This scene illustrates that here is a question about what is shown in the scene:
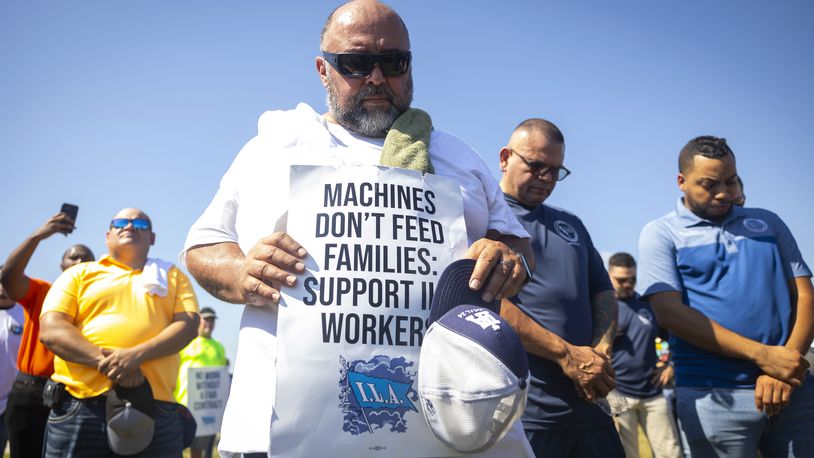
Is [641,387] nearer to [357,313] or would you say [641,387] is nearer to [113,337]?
[113,337]

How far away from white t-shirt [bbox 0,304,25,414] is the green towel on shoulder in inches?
247

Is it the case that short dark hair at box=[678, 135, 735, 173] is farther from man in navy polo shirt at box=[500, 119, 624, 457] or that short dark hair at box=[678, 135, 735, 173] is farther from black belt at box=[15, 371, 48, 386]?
black belt at box=[15, 371, 48, 386]

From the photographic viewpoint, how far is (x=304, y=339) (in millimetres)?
2086

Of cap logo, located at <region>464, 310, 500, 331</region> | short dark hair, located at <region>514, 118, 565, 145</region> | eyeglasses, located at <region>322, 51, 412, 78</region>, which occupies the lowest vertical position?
cap logo, located at <region>464, 310, 500, 331</region>

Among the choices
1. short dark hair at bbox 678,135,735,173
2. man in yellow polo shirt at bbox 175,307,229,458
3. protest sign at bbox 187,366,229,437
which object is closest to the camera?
short dark hair at bbox 678,135,735,173

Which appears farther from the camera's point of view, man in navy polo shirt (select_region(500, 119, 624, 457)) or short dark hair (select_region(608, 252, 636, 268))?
short dark hair (select_region(608, 252, 636, 268))

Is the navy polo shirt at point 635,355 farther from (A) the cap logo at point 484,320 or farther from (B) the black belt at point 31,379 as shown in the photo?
(A) the cap logo at point 484,320

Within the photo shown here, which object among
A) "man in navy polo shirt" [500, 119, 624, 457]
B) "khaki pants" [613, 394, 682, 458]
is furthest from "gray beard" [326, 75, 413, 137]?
"khaki pants" [613, 394, 682, 458]

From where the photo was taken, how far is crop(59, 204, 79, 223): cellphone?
20.3 feet

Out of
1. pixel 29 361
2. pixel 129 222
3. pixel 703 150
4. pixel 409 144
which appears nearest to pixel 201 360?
pixel 29 361

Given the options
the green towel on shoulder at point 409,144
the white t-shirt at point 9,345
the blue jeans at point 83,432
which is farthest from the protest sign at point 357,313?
the white t-shirt at point 9,345

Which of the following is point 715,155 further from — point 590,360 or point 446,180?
point 446,180

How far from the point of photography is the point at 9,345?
7426 mm

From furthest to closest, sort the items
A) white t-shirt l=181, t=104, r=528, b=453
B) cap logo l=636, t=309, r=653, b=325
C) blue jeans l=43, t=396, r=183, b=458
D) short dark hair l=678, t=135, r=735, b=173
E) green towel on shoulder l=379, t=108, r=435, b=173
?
cap logo l=636, t=309, r=653, b=325 < blue jeans l=43, t=396, r=183, b=458 < short dark hair l=678, t=135, r=735, b=173 < green towel on shoulder l=379, t=108, r=435, b=173 < white t-shirt l=181, t=104, r=528, b=453
